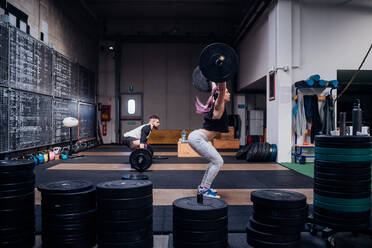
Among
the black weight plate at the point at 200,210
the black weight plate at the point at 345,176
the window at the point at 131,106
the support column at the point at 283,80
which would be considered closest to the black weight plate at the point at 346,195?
the black weight plate at the point at 345,176

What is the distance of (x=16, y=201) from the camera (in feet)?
5.85

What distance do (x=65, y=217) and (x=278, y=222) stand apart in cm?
138

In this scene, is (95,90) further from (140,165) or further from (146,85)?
(140,165)

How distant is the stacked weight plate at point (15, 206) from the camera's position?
175 centimetres

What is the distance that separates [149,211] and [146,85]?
361 inches

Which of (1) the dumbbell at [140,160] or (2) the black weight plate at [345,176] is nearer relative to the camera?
(2) the black weight plate at [345,176]

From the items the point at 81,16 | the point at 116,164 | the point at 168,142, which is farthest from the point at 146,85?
the point at 116,164

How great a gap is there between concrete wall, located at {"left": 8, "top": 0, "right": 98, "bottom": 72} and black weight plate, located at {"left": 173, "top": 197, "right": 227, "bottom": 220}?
16.7ft

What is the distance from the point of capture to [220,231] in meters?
1.71

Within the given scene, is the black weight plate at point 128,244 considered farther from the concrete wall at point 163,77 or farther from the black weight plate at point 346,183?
the concrete wall at point 163,77

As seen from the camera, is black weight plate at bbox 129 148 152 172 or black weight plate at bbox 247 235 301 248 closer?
black weight plate at bbox 247 235 301 248

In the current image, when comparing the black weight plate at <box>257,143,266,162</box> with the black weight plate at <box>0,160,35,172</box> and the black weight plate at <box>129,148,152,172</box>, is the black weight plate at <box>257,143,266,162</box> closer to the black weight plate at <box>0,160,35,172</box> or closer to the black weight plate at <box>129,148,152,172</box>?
the black weight plate at <box>129,148,152,172</box>

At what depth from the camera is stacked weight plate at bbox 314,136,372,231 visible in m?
1.92

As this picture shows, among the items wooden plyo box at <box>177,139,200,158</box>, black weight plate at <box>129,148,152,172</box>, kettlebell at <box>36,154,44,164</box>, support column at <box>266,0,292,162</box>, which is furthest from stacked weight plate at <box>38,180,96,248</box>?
wooden plyo box at <box>177,139,200,158</box>
